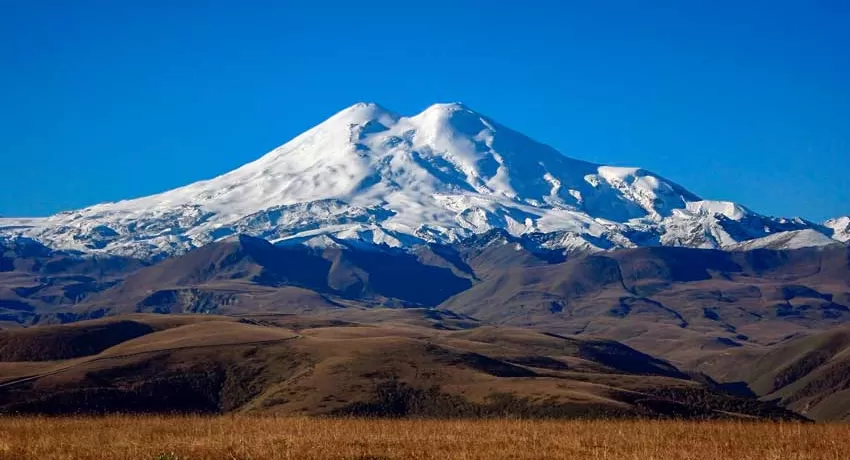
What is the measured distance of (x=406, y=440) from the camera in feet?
124

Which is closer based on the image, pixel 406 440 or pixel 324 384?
pixel 406 440

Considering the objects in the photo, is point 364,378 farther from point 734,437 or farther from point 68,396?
point 734,437

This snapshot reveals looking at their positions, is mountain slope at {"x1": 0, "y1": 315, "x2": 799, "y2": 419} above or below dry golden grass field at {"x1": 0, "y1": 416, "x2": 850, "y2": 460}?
above

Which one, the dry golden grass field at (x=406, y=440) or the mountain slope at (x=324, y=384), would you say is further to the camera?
the mountain slope at (x=324, y=384)

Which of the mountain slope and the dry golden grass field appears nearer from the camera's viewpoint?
the dry golden grass field

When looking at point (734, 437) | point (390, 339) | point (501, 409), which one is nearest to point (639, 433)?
point (734, 437)

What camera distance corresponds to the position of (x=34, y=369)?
457 ft

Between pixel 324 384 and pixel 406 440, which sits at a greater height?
pixel 324 384

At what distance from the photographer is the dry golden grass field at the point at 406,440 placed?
34.0 metres

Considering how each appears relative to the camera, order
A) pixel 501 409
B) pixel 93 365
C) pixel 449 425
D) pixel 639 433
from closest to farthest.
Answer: pixel 639 433
pixel 449 425
pixel 501 409
pixel 93 365

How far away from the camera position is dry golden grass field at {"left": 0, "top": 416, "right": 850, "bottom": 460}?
34.0 m

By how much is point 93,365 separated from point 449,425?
98569mm

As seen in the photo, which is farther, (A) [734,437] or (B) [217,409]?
(B) [217,409]

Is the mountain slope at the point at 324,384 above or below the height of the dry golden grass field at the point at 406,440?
above
